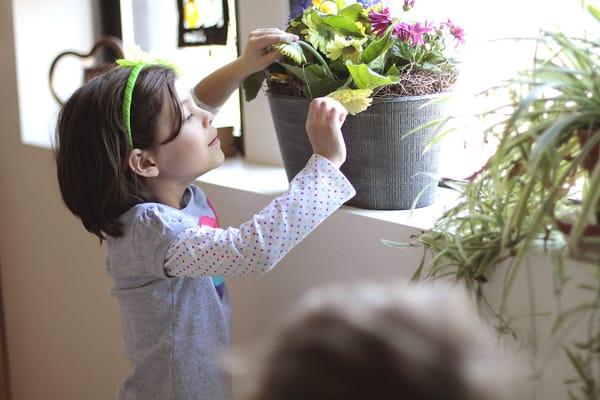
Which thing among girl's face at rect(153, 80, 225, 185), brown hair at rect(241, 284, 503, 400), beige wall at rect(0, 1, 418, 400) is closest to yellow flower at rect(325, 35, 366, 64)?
girl's face at rect(153, 80, 225, 185)

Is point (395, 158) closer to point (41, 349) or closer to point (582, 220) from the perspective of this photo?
point (582, 220)

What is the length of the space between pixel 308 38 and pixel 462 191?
1.21 feet

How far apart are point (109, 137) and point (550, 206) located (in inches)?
26.0

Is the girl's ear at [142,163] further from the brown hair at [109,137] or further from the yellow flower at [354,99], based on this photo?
the yellow flower at [354,99]

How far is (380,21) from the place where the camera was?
1.20 m

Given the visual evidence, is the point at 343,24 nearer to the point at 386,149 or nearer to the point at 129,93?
the point at 386,149

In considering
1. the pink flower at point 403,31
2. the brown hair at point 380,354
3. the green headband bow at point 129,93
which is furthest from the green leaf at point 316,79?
the brown hair at point 380,354

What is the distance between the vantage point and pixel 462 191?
3.34 feet

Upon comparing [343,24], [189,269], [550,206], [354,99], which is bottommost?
[189,269]

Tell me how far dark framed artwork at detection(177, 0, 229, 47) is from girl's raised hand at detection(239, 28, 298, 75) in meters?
0.57

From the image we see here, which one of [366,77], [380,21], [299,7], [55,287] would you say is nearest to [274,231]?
[366,77]

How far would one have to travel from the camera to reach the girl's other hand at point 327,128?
1112 millimetres

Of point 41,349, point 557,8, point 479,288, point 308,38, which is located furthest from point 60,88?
point 479,288

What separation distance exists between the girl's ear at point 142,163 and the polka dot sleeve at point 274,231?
0.17 meters
